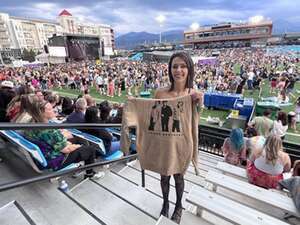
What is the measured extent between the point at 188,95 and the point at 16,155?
273 cm

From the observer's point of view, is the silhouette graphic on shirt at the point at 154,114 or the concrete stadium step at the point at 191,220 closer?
the silhouette graphic on shirt at the point at 154,114

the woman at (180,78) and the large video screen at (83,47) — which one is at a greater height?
the large video screen at (83,47)

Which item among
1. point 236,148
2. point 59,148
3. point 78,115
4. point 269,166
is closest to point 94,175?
point 59,148

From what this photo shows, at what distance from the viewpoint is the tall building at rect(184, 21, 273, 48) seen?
3029 inches

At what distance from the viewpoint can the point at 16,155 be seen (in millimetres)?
3004

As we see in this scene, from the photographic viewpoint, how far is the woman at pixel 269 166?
288 cm

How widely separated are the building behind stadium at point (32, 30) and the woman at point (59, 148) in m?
76.7

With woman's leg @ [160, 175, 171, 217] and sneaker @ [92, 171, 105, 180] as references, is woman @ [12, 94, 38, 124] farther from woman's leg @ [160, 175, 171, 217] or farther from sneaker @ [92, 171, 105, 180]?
woman's leg @ [160, 175, 171, 217]

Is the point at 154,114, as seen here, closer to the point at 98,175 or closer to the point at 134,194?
the point at 134,194

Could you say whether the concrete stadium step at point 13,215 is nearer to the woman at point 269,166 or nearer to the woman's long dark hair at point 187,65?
the woman's long dark hair at point 187,65

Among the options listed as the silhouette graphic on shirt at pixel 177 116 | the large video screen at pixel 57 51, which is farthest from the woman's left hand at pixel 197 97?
the large video screen at pixel 57 51

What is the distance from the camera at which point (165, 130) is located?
1.81m

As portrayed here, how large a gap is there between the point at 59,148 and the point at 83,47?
45895 mm

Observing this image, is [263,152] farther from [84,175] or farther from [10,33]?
[10,33]
